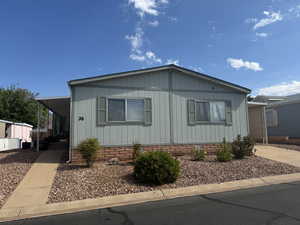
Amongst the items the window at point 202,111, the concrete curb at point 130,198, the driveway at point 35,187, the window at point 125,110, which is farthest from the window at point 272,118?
the driveway at point 35,187

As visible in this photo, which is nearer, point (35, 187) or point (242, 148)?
point (35, 187)

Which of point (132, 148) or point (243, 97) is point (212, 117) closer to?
point (243, 97)

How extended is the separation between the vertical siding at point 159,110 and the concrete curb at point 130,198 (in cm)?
399

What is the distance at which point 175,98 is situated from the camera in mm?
10844

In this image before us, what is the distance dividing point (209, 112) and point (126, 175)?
5885 mm

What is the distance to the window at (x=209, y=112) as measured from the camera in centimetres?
1102

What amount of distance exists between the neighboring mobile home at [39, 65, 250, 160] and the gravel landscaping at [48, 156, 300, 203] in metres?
1.45

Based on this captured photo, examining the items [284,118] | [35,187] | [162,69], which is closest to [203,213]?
[35,187]

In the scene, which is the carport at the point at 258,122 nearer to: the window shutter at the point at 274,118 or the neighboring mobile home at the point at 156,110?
the window shutter at the point at 274,118

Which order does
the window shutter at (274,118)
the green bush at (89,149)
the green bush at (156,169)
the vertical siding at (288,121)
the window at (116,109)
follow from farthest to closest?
the window shutter at (274,118), the vertical siding at (288,121), the window at (116,109), the green bush at (89,149), the green bush at (156,169)

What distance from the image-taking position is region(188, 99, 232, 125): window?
11.0 m

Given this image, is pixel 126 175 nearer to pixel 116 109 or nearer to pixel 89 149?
pixel 89 149

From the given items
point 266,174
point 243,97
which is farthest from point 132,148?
point 243,97

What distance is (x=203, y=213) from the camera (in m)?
4.58
